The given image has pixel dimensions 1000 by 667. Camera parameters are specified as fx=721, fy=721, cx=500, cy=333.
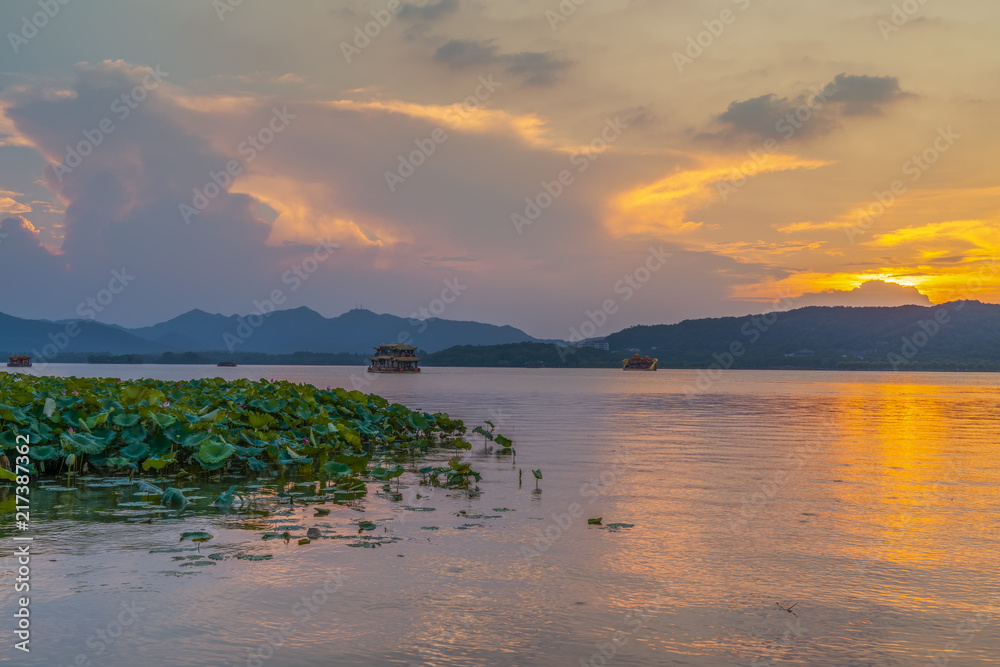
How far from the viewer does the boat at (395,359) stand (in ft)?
549

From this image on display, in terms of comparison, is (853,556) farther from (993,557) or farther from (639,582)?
(639,582)

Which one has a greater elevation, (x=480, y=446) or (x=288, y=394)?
(x=288, y=394)

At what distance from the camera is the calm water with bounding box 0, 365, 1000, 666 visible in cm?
618

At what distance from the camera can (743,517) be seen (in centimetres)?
1205

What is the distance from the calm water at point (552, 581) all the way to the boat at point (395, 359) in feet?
503

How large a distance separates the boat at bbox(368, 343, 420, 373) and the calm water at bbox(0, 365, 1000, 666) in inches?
6031

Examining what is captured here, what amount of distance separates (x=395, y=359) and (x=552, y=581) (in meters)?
162

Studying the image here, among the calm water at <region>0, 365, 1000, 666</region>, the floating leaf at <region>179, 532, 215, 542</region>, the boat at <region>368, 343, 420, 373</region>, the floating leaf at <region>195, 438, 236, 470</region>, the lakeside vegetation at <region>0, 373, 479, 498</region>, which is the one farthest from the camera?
the boat at <region>368, 343, 420, 373</region>

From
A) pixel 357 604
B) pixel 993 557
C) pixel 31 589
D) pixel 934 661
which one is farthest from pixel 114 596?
pixel 993 557

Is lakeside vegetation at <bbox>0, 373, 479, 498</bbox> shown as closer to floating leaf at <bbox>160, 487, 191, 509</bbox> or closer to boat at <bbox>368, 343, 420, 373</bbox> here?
floating leaf at <bbox>160, 487, 191, 509</bbox>

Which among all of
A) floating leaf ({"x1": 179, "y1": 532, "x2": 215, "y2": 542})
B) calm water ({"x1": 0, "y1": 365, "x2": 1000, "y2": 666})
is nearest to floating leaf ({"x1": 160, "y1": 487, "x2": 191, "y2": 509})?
calm water ({"x1": 0, "y1": 365, "x2": 1000, "y2": 666})

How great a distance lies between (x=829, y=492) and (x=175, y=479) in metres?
13.7

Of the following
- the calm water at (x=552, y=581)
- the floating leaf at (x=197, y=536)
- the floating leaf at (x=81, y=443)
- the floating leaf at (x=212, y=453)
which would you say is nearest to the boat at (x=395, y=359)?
the floating leaf at (x=81, y=443)

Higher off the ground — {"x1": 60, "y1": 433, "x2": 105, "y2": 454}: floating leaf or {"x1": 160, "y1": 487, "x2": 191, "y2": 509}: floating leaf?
{"x1": 60, "y1": 433, "x2": 105, "y2": 454}: floating leaf
